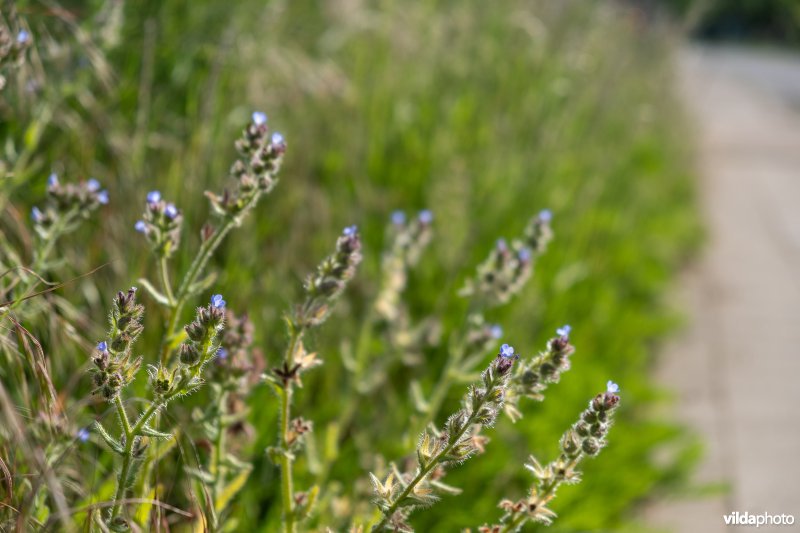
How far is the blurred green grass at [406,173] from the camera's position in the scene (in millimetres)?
2627

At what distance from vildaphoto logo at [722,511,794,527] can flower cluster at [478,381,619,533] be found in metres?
1.60

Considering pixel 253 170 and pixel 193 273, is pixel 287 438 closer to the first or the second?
pixel 193 273

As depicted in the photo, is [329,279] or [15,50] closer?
[329,279]

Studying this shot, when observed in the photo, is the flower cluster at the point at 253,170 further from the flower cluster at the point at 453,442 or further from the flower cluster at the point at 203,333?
the flower cluster at the point at 453,442

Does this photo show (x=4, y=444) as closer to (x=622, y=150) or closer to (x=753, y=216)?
(x=622, y=150)

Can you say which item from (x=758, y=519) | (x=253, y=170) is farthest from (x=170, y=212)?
(x=758, y=519)

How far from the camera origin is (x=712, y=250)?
6.35 m

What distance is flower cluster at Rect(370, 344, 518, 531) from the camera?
1.34 metres

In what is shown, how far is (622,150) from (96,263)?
398 cm

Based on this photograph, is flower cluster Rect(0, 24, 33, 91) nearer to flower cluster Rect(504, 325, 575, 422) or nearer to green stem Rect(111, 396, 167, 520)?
green stem Rect(111, 396, 167, 520)

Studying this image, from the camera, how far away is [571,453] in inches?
55.9

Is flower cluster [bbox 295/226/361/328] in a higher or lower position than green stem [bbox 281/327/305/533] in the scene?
higher

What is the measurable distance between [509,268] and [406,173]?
218cm

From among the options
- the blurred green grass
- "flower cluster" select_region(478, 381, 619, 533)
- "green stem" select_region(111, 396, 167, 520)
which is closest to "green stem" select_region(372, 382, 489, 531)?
"flower cluster" select_region(478, 381, 619, 533)
